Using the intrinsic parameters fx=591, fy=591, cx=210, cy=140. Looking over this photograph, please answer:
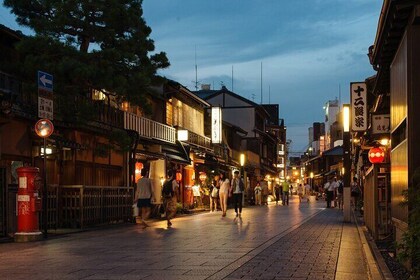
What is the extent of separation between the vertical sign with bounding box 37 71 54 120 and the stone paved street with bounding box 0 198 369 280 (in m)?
3.28

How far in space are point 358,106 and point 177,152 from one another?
14576 mm

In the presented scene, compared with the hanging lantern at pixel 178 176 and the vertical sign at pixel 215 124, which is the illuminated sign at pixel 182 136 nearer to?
the hanging lantern at pixel 178 176

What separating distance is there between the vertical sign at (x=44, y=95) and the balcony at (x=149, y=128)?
10360mm

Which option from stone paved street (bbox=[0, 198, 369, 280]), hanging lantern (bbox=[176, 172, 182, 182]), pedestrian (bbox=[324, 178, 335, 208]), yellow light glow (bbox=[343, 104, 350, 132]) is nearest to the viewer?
stone paved street (bbox=[0, 198, 369, 280])

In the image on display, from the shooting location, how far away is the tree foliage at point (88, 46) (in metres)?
17.9

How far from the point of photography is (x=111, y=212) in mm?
20688

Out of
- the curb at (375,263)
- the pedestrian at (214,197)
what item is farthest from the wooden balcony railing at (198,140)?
the curb at (375,263)

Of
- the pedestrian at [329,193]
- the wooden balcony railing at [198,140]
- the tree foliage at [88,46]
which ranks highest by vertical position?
the tree foliage at [88,46]

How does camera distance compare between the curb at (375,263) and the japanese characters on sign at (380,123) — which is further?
the japanese characters on sign at (380,123)

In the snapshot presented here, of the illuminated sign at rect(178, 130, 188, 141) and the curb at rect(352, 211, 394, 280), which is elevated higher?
the illuminated sign at rect(178, 130, 188, 141)

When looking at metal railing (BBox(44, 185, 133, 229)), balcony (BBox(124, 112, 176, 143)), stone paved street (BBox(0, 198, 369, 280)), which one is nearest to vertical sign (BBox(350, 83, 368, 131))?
stone paved street (BBox(0, 198, 369, 280))

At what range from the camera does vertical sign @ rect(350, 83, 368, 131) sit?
819 inches

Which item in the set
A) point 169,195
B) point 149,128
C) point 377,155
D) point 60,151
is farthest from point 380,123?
point 149,128

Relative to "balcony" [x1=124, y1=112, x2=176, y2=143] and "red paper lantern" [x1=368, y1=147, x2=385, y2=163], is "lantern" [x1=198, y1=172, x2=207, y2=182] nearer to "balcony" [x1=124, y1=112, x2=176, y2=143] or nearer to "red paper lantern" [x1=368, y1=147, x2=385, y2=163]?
"balcony" [x1=124, y1=112, x2=176, y2=143]
